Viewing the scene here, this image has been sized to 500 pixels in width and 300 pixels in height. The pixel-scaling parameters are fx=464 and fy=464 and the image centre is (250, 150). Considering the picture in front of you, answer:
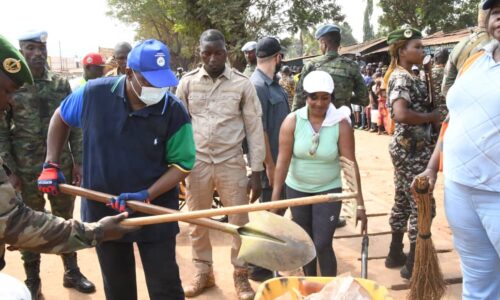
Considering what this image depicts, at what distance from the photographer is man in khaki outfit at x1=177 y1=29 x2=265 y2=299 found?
3744 mm

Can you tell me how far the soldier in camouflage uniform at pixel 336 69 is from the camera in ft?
15.8

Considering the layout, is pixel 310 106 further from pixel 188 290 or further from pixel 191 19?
pixel 191 19

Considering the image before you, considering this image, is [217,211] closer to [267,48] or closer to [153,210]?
[153,210]

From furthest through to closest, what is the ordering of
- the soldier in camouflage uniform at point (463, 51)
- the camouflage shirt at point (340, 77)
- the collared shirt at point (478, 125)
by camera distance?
the camouflage shirt at point (340, 77) → the soldier in camouflage uniform at point (463, 51) → the collared shirt at point (478, 125)

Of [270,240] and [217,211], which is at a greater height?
[217,211]

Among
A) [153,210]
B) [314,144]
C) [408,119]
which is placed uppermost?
[408,119]

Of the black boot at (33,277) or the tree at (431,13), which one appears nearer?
the black boot at (33,277)

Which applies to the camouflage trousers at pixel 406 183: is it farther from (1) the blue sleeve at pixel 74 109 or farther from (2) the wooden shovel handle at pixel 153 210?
(1) the blue sleeve at pixel 74 109

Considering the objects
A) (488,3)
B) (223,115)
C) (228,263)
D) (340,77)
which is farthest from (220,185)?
(488,3)

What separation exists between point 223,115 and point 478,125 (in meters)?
2.03

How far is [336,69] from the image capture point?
4797mm

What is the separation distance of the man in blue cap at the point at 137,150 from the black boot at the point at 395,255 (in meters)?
2.27

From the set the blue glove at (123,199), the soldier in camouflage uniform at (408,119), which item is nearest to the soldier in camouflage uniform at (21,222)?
the blue glove at (123,199)

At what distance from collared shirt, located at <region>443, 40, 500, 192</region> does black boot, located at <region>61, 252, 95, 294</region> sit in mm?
3154
